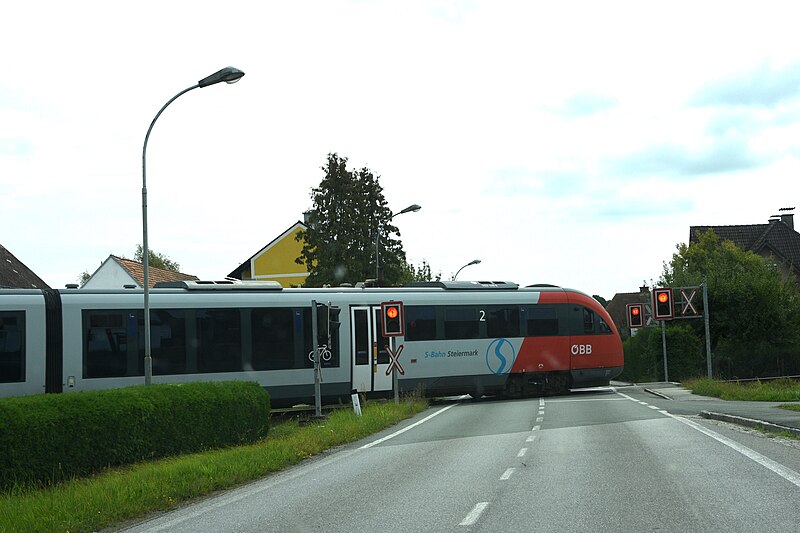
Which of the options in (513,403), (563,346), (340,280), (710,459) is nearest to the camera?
(710,459)

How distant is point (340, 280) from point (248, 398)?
2785 cm

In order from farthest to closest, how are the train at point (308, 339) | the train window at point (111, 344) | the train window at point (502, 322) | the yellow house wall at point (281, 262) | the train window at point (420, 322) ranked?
the yellow house wall at point (281, 262), the train window at point (502, 322), the train window at point (420, 322), the train window at point (111, 344), the train at point (308, 339)

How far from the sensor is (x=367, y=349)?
28.4 m

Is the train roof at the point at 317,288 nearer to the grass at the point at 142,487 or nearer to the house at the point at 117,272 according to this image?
the grass at the point at 142,487

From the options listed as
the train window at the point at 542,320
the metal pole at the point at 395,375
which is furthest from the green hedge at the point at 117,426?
the train window at the point at 542,320

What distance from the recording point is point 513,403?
29.4 meters

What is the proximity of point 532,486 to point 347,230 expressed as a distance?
123ft

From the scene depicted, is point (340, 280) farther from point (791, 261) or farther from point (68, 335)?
point (791, 261)

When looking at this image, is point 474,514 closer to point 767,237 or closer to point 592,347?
point 592,347

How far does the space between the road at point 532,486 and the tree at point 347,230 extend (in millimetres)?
28679

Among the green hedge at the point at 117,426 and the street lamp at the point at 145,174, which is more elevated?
the street lamp at the point at 145,174

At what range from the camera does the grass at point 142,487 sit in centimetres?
983

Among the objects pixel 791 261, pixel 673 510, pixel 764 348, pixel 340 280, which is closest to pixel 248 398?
pixel 673 510

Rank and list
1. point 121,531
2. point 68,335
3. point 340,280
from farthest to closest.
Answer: point 340,280
point 68,335
point 121,531
